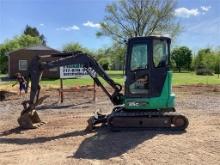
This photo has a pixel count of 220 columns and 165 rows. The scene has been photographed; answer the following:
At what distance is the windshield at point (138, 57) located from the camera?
11.8 meters

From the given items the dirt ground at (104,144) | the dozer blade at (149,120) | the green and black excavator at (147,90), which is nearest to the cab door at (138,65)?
the green and black excavator at (147,90)

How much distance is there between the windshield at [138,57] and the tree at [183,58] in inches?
3043

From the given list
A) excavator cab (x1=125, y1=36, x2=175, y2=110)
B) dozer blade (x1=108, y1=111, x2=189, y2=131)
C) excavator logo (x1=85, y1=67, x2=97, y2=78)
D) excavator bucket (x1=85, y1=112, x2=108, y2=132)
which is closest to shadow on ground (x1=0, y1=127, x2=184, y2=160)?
excavator bucket (x1=85, y1=112, x2=108, y2=132)

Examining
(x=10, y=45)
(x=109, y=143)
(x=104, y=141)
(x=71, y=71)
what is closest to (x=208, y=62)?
(x=10, y=45)

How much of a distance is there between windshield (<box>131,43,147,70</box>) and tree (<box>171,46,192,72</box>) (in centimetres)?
7730

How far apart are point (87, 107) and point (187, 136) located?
7.97 metres

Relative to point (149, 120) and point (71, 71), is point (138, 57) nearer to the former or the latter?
point (149, 120)

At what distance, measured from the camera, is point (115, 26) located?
64.2 meters

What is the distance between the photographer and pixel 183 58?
89875 mm

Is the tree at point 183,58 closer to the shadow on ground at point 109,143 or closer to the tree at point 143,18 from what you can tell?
the tree at point 143,18

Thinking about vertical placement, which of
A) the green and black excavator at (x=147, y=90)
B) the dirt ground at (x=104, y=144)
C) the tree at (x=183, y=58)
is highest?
the tree at (x=183, y=58)

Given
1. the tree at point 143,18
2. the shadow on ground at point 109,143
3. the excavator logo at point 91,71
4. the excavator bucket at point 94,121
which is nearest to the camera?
the shadow on ground at point 109,143

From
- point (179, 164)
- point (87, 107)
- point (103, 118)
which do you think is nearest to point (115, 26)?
point (87, 107)

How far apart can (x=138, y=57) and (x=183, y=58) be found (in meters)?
79.5
